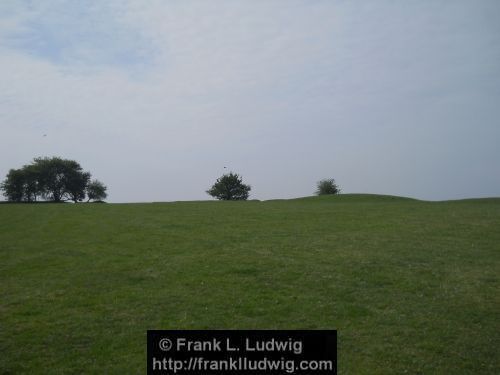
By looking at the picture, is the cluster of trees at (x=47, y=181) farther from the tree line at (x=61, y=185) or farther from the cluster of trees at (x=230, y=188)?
the cluster of trees at (x=230, y=188)

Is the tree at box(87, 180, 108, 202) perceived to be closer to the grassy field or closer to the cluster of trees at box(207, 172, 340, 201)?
the cluster of trees at box(207, 172, 340, 201)

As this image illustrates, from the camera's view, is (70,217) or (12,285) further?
(70,217)

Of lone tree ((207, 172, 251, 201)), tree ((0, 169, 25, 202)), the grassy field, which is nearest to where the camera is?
the grassy field

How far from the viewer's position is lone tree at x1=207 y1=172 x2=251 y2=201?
11888cm

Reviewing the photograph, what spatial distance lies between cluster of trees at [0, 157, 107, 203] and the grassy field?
79976mm

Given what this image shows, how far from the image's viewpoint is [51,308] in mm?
13047

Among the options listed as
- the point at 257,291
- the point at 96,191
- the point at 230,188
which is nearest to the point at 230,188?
the point at 230,188

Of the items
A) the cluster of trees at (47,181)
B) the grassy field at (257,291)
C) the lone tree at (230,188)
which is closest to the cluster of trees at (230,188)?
the lone tree at (230,188)

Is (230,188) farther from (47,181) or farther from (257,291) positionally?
(257,291)

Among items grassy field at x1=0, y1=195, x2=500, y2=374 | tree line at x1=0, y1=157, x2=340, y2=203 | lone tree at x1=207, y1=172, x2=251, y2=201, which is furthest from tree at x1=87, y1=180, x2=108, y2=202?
grassy field at x1=0, y1=195, x2=500, y2=374

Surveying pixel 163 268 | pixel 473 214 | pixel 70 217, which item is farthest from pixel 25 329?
pixel 473 214

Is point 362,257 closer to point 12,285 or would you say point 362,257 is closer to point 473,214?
point 12,285

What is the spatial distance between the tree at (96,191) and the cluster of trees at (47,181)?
3.72 meters

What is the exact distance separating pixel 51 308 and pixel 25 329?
150 centimetres
